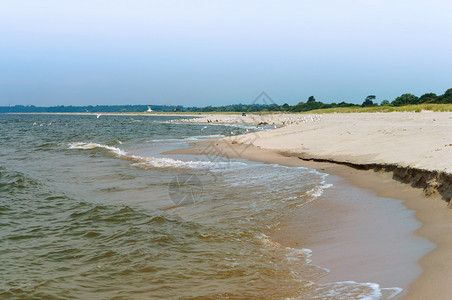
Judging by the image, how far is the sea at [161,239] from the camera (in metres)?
5.43


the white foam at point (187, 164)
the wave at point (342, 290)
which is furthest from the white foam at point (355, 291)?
→ the white foam at point (187, 164)

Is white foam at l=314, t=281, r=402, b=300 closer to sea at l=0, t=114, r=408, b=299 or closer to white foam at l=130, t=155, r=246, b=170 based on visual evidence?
sea at l=0, t=114, r=408, b=299

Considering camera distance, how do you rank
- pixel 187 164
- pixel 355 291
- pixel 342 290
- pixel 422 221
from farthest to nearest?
pixel 187 164 → pixel 422 221 → pixel 342 290 → pixel 355 291

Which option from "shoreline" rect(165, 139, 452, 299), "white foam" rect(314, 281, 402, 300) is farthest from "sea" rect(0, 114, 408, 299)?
"shoreline" rect(165, 139, 452, 299)

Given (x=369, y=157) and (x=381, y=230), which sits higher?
(x=369, y=157)

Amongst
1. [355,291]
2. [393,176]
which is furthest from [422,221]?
[393,176]

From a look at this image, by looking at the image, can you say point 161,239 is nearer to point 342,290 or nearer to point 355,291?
point 342,290

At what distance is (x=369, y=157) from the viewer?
13.7 meters

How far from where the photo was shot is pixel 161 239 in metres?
7.66

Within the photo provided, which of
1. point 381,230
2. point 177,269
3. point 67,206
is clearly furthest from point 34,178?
point 381,230

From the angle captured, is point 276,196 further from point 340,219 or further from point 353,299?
point 353,299

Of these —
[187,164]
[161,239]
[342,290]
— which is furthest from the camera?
[187,164]

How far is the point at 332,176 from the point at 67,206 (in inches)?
355

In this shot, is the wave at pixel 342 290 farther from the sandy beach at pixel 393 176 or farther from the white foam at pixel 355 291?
the sandy beach at pixel 393 176
